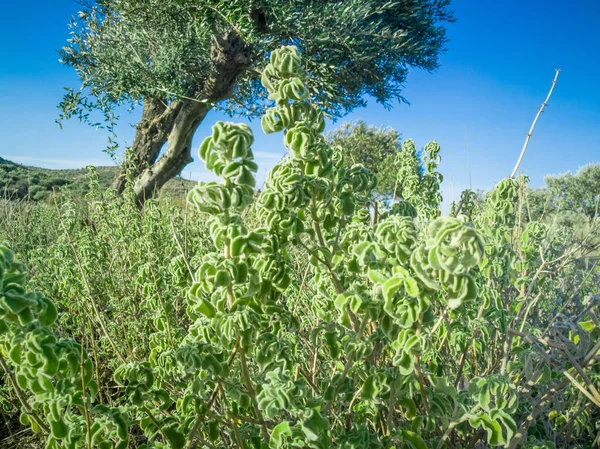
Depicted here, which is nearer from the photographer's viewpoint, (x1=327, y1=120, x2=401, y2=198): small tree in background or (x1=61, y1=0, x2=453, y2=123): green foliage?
(x1=61, y1=0, x2=453, y2=123): green foliage

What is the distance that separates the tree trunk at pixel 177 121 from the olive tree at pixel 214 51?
3 cm

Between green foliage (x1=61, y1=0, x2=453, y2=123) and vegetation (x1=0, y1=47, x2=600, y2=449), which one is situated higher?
green foliage (x1=61, y1=0, x2=453, y2=123)

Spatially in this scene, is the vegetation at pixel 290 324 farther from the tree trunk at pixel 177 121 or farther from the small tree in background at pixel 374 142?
the small tree in background at pixel 374 142

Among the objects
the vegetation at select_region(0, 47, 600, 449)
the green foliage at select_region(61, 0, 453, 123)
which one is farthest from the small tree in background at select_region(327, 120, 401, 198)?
the vegetation at select_region(0, 47, 600, 449)

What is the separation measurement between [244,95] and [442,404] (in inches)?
484

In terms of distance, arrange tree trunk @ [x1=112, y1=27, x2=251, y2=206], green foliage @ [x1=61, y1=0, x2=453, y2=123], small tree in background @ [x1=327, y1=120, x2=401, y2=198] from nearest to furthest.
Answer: green foliage @ [x1=61, y1=0, x2=453, y2=123], tree trunk @ [x1=112, y1=27, x2=251, y2=206], small tree in background @ [x1=327, y1=120, x2=401, y2=198]

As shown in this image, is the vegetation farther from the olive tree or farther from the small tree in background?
the small tree in background

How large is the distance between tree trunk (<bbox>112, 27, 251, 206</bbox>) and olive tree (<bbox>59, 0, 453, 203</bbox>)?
1.0 inches

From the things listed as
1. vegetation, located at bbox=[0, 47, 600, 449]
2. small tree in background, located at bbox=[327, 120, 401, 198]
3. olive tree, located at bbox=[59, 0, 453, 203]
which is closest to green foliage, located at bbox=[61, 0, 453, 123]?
olive tree, located at bbox=[59, 0, 453, 203]

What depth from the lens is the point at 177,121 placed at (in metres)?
10.7

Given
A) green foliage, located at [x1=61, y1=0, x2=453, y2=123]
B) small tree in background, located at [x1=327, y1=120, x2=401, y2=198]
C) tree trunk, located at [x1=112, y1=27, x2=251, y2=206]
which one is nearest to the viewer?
green foliage, located at [x1=61, y1=0, x2=453, y2=123]

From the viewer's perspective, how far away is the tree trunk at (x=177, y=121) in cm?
977

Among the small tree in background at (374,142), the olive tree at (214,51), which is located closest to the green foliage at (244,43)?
the olive tree at (214,51)

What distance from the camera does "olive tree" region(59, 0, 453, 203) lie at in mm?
8289
